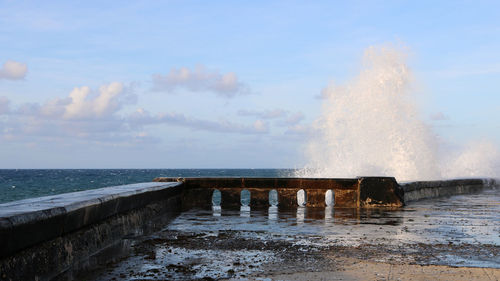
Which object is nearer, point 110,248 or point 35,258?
point 35,258

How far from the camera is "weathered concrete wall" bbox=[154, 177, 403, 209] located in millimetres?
12469

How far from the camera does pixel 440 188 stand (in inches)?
691

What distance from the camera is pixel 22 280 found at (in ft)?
13.2

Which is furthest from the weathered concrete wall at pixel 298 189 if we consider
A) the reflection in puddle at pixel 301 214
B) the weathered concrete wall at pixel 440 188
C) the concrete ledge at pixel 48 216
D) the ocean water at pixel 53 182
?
the ocean water at pixel 53 182

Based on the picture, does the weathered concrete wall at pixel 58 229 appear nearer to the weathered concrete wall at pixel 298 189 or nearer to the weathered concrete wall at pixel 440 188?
the weathered concrete wall at pixel 298 189

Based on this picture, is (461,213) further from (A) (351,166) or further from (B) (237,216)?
(A) (351,166)

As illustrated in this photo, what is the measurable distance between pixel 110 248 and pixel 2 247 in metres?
2.57

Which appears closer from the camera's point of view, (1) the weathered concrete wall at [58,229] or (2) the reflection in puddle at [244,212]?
(1) the weathered concrete wall at [58,229]

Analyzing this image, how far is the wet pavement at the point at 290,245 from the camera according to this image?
5117mm

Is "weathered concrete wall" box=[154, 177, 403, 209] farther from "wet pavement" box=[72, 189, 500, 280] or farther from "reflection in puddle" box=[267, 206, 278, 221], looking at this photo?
"wet pavement" box=[72, 189, 500, 280]

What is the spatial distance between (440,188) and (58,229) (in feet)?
48.2

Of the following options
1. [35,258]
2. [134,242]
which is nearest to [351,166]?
[134,242]

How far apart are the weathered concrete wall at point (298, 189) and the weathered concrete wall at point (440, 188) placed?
1751 millimetres

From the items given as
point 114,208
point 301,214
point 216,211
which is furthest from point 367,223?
point 114,208
